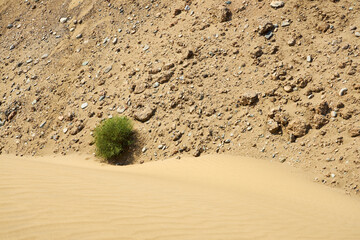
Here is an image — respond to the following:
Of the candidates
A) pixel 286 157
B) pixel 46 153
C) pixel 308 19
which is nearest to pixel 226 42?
pixel 308 19

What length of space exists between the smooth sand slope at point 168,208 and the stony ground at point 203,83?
1.29 m

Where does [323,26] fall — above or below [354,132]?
above

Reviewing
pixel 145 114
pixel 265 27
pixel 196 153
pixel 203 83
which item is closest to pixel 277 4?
pixel 265 27

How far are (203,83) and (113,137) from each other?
2.82 metres

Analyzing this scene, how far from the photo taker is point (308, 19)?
28.6 feet

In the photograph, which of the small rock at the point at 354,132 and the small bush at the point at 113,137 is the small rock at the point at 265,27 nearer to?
the small rock at the point at 354,132

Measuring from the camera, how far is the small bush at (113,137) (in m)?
7.91

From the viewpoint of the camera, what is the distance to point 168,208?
143 inches

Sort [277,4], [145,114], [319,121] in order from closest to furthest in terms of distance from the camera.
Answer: [319,121] → [145,114] → [277,4]

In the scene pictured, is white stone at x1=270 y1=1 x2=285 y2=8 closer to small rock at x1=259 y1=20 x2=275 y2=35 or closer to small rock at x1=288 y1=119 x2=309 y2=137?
small rock at x1=259 y1=20 x2=275 y2=35

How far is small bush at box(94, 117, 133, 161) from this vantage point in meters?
7.91

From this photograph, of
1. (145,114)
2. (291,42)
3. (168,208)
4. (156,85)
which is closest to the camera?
(168,208)

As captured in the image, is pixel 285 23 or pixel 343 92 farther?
pixel 285 23

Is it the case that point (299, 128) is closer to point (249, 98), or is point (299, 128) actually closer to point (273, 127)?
point (273, 127)
